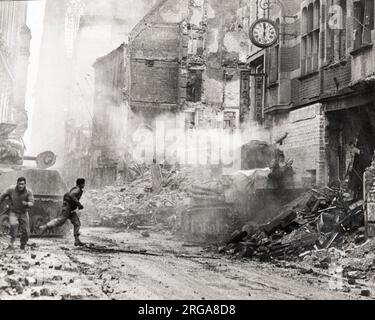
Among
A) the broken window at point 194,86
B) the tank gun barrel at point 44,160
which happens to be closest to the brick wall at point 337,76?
the tank gun barrel at point 44,160

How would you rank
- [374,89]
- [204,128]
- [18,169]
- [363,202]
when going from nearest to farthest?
[363,202], [374,89], [18,169], [204,128]

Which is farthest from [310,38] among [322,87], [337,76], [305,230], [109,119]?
[109,119]

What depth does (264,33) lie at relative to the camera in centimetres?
1730

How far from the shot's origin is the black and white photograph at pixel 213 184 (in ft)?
26.5

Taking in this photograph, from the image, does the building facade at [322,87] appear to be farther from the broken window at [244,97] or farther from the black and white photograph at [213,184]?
the broken window at [244,97]

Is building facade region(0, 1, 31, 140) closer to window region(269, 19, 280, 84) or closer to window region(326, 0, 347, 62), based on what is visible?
window region(269, 19, 280, 84)

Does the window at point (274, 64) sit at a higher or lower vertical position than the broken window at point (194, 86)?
lower

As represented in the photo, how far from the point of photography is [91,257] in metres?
10.8

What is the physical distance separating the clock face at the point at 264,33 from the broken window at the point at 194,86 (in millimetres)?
20423

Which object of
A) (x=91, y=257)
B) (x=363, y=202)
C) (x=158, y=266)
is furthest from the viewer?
(x=363, y=202)

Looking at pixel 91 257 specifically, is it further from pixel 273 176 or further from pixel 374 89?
pixel 374 89

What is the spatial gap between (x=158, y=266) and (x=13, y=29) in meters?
22.8

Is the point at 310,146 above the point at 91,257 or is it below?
above
